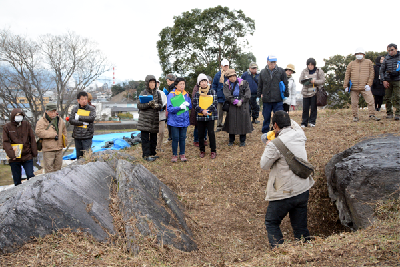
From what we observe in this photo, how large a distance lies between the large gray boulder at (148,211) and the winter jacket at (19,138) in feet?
10.8

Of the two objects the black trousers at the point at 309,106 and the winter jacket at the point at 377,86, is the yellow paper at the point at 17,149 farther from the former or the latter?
the winter jacket at the point at 377,86

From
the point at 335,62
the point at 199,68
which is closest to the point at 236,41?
the point at 199,68

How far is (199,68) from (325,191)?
21124 millimetres


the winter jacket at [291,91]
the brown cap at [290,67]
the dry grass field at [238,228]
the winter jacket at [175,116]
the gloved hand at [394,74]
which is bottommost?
the dry grass field at [238,228]

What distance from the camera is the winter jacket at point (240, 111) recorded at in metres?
7.13

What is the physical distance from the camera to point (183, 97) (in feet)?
20.9

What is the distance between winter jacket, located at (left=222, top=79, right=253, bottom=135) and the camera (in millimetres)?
7134

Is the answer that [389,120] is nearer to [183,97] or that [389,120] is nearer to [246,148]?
[246,148]

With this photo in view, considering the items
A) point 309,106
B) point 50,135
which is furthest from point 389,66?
point 50,135

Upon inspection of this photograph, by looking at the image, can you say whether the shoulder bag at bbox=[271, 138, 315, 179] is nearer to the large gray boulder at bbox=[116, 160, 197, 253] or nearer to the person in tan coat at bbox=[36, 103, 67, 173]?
the large gray boulder at bbox=[116, 160, 197, 253]

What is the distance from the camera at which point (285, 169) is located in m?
3.42

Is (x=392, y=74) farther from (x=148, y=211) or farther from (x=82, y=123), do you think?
(x=82, y=123)

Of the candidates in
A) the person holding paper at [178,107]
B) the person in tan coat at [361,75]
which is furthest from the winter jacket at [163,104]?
the person in tan coat at [361,75]

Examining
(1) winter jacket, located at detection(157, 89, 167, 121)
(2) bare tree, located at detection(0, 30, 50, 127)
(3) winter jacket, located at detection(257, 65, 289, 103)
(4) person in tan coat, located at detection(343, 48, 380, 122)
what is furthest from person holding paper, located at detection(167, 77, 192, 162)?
(2) bare tree, located at detection(0, 30, 50, 127)
